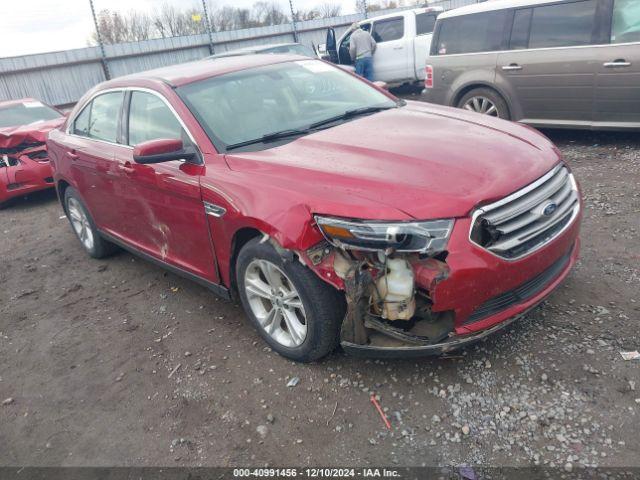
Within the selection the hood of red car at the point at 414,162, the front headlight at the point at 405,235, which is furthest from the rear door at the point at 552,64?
the front headlight at the point at 405,235

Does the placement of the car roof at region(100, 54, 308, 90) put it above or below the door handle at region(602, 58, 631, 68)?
above

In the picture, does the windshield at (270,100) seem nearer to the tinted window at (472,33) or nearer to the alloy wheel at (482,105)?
the alloy wheel at (482,105)

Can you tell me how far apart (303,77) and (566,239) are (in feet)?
7.39

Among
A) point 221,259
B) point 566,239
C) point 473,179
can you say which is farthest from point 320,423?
point 566,239

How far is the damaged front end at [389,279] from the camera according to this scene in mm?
Answer: 2432

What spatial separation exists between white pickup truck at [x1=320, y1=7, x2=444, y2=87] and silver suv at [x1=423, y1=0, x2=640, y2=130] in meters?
4.22

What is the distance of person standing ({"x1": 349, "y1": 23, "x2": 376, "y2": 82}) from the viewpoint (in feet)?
39.1

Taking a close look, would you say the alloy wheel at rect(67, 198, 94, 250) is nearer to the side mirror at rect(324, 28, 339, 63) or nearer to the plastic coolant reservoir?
the plastic coolant reservoir

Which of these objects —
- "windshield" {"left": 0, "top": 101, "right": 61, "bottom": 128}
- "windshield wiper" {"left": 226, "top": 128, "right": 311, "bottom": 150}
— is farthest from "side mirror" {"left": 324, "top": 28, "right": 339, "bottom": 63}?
"windshield wiper" {"left": 226, "top": 128, "right": 311, "bottom": 150}

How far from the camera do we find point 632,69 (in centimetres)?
559

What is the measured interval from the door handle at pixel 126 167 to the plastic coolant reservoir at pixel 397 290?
2.20m

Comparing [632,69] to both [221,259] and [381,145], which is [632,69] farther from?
[221,259]

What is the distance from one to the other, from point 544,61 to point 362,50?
6401mm

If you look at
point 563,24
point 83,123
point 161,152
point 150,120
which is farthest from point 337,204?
point 563,24
